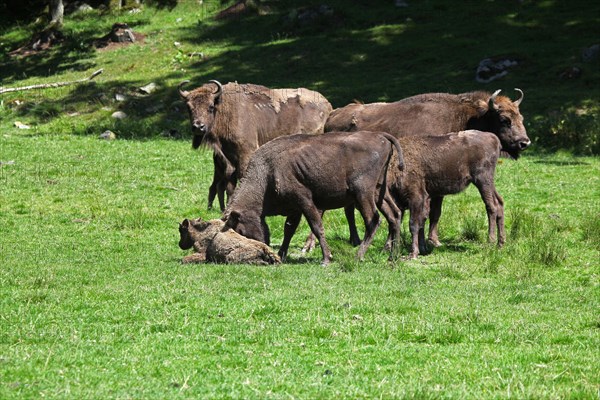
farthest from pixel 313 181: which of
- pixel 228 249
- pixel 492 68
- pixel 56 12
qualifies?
pixel 56 12

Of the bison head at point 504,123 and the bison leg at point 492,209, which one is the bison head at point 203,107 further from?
the bison leg at point 492,209

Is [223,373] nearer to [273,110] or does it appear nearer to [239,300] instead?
[239,300]

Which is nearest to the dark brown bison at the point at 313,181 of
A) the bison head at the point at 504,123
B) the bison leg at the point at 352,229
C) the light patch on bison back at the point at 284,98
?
the bison leg at the point at 352,229

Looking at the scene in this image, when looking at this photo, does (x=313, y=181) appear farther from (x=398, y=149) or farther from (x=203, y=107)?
(x=203, y=107)

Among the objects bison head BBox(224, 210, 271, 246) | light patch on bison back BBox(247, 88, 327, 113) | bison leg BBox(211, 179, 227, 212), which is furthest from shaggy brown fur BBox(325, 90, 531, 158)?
bison head BBox(224, 210, 271, 246)

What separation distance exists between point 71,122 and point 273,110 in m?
14.0

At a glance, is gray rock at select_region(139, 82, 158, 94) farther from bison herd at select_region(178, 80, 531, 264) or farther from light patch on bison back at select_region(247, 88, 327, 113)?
light patch on bison back at select_region(247, 88, 327, 113)

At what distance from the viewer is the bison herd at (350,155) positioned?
557 inches

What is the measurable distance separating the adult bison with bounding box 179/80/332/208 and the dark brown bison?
3.69 m

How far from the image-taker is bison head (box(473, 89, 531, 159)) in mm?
17375

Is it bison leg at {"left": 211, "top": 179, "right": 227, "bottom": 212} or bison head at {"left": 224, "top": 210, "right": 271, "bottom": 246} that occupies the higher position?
bison head at {"left": 224, "top": 210, "right": 271, "bottom": 246}

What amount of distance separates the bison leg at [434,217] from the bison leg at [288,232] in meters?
2.94

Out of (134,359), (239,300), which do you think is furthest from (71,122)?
(134,359)

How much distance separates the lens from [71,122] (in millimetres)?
30766
